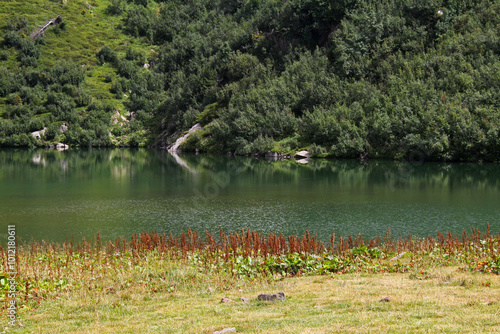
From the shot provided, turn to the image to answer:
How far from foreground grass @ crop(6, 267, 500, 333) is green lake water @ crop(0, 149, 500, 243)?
1333cm

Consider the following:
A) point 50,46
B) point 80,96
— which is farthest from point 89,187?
point 50,46

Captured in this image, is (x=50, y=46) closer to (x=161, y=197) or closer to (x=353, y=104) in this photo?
(x=353, y=104)

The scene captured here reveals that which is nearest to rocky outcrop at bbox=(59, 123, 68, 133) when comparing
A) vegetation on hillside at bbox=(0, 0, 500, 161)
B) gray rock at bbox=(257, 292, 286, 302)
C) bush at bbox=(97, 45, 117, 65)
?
vegetation on hillside at bbox=(0, 0, 500, 161)

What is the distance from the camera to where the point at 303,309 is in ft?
39.7

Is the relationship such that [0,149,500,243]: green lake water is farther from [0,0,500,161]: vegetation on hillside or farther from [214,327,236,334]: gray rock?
[214,327,236,334]: gray rock

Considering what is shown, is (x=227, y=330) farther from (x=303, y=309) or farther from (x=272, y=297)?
(x=272, y=297)

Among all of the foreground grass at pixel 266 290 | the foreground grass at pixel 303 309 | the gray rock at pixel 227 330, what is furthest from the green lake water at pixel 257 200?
the gray rock at pixel 227 330

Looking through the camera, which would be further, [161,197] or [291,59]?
[291,59]

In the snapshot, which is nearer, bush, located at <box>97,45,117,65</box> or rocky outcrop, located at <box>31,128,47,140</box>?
rocky outcrop, located at <box>31,128,47,140</box>

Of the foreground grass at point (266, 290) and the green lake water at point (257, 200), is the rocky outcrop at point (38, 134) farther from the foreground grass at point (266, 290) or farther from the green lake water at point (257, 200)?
the foreground grass at point (266, 290)

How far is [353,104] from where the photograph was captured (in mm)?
88562

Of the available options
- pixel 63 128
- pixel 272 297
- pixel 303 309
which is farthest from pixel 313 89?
pixel 303 309

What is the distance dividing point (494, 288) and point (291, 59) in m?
108

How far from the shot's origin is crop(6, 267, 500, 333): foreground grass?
1046 cm
